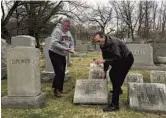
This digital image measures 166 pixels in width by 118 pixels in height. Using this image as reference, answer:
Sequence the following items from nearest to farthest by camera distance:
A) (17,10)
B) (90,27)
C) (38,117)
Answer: (38,117)
(17,10)
(90,27)

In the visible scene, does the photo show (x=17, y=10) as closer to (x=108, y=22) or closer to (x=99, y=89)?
(x=108, y=22)

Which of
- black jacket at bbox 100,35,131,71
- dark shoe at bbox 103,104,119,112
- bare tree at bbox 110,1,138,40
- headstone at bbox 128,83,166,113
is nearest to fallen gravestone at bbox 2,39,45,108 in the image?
dark shoe at bbox 103,104,119,112

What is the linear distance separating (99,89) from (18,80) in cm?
173

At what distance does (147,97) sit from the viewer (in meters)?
6.80

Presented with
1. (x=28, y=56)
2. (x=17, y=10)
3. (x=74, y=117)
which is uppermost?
(x=17, y=10)

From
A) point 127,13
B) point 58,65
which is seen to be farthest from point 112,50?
point 127,13

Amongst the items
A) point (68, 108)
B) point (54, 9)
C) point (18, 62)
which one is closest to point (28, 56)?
point (18, 62)

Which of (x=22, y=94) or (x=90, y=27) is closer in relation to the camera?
(x=22, y=94)

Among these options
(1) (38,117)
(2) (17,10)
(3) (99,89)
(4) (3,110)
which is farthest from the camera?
(2) (17,10)

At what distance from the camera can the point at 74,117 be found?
6191 mm

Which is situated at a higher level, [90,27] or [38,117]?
[90,27]

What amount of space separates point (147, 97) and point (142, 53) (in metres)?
6.92

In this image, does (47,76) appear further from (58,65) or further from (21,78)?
(21,78)

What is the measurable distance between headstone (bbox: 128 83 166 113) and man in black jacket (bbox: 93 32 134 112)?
36 cm
